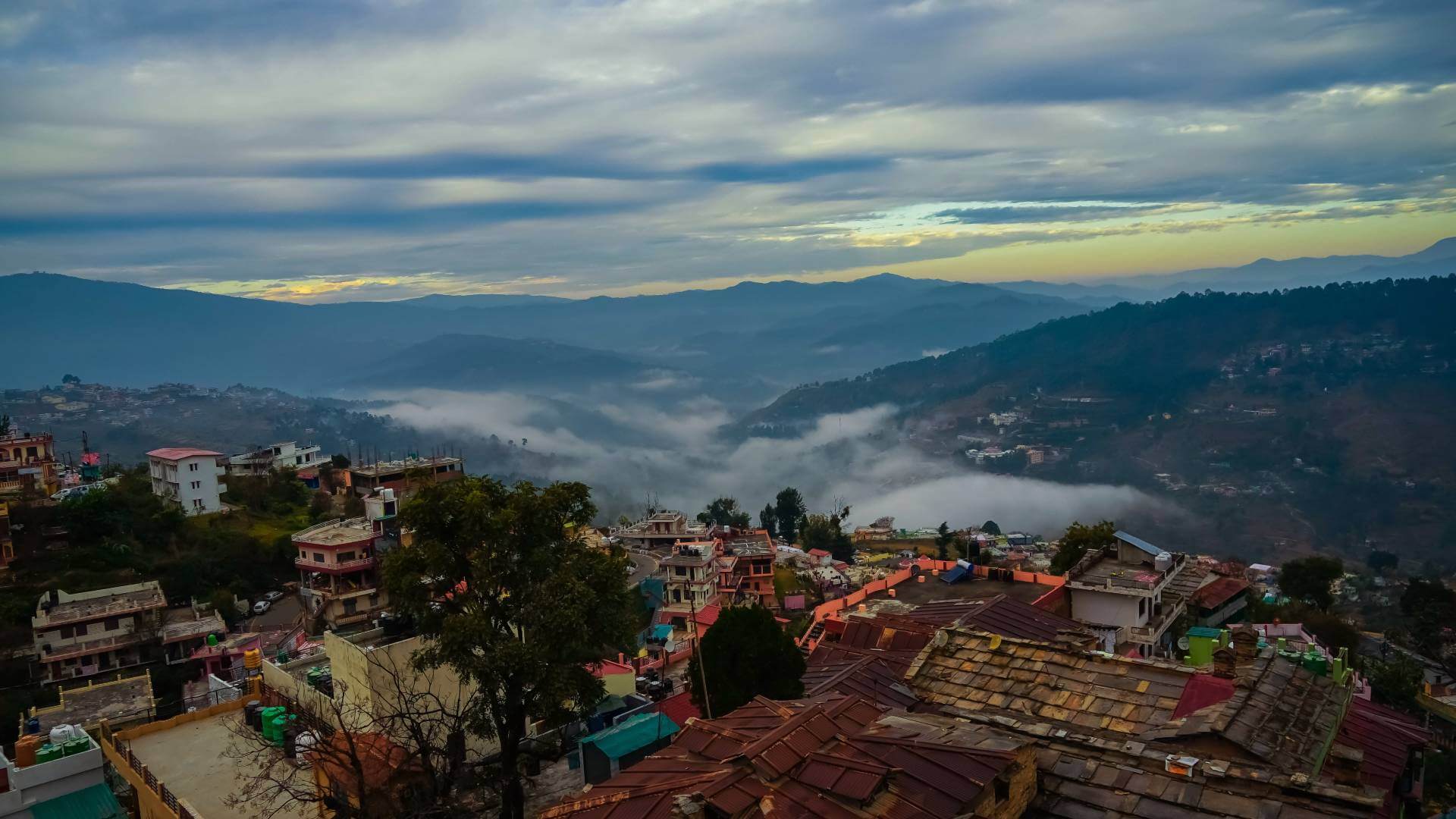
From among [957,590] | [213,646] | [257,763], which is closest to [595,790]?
[257,763]

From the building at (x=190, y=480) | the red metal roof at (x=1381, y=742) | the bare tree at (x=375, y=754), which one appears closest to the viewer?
the red metal roof at (x=1381, y=742)

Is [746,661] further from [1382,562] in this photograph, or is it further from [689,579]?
[1382,562]

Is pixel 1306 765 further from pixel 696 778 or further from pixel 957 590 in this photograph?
pixel 957 590

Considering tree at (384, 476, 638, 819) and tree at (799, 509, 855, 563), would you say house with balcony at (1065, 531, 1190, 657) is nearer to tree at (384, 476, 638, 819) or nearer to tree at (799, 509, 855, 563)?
tree at (384, 476, 638, 819)

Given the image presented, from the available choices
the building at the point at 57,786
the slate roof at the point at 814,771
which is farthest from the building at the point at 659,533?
the slate roof at the point at 814,771

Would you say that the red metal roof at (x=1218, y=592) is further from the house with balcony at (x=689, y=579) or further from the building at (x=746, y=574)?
the house with balcony at (x=689, y=579)

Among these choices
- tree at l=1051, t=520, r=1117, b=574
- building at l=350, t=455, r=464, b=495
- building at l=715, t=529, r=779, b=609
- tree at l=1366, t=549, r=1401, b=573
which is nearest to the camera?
tree at l=1051, t=520, r=1117, b=574

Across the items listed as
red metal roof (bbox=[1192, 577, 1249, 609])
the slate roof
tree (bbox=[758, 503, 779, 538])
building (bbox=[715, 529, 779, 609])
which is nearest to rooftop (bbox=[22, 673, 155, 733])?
the slate roof
